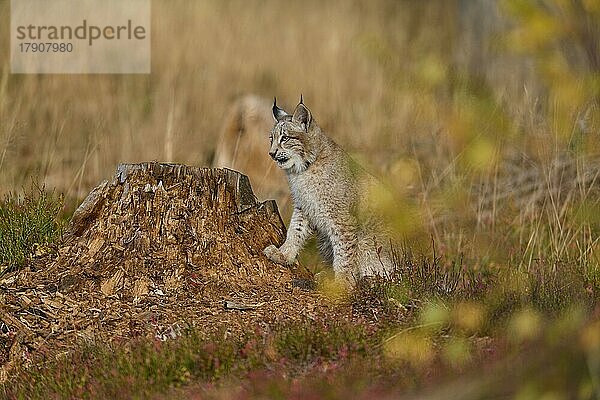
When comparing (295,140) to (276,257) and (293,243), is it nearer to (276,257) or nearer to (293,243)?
(293,243)

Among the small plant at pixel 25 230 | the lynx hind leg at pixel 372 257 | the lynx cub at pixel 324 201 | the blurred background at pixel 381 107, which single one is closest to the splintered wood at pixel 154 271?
the small plant at pixel 25 230

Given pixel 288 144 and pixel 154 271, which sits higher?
pixel 288 144

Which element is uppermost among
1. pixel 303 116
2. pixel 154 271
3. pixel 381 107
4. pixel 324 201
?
pixel 381 107

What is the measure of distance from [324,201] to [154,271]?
125cm

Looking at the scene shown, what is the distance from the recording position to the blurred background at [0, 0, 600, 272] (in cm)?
323

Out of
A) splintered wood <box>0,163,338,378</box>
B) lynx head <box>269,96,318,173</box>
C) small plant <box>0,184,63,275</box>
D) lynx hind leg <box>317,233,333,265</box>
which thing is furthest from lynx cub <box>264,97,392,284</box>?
small plant <box>0,184,63,275</box>

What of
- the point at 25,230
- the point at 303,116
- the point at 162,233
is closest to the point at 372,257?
the point at 303,116

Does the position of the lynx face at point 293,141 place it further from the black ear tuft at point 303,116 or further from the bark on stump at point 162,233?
the bark on stump at point 162,233

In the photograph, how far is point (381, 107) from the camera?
11.7 metres

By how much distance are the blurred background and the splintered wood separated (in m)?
1.03

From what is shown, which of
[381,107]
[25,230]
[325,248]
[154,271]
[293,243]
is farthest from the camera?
[381,107]

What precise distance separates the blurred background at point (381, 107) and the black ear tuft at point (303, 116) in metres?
0.72

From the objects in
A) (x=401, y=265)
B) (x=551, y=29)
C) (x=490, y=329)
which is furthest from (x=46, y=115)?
(x=551, y=29)

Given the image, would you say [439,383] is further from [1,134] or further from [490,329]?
[1,134]
